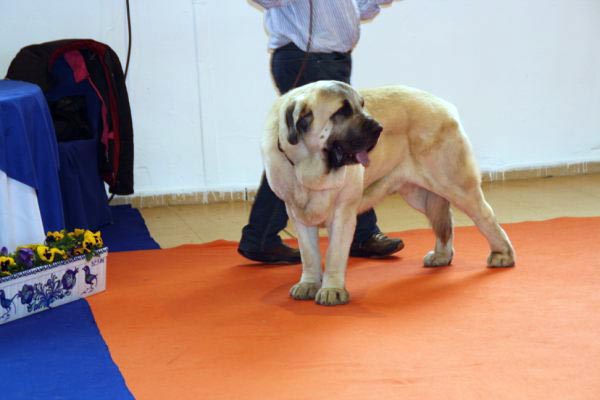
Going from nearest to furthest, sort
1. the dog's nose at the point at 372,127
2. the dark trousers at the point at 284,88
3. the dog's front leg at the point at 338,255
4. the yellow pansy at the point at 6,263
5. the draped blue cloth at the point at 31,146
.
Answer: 1. the dog's nose at the point at 372,127
2. the yellow pansy at the point at 6,263
3. the dog's front leg at the point at 338,255
4. the draped blue cloth at the point at 31,146
5. the dark trousers at the point at 284,88

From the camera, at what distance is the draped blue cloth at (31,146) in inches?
136

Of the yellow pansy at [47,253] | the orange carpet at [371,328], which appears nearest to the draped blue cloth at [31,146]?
the yellow pansy at [47,253]

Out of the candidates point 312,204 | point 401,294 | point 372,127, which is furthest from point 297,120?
point 401,294

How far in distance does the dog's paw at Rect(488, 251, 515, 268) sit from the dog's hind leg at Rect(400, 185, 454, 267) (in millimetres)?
221

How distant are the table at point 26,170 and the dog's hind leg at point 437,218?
65.5 inches

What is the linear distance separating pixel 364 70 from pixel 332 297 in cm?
304

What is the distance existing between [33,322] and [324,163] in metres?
1.35

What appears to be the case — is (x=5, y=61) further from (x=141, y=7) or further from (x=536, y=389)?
(x=536, y=389)

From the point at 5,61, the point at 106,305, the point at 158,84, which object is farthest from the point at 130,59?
the point at 106,305

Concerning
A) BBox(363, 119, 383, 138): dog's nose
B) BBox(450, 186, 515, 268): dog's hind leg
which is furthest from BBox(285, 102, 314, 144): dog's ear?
BBox(450, 186, 515, 268): dog's hind leg

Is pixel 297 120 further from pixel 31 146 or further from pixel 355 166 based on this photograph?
pixel 31 146

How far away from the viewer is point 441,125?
3.67 metres

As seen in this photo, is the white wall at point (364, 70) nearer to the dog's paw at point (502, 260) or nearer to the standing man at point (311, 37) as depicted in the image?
the standing man at point (311, 37)

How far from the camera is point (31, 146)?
3.61m
